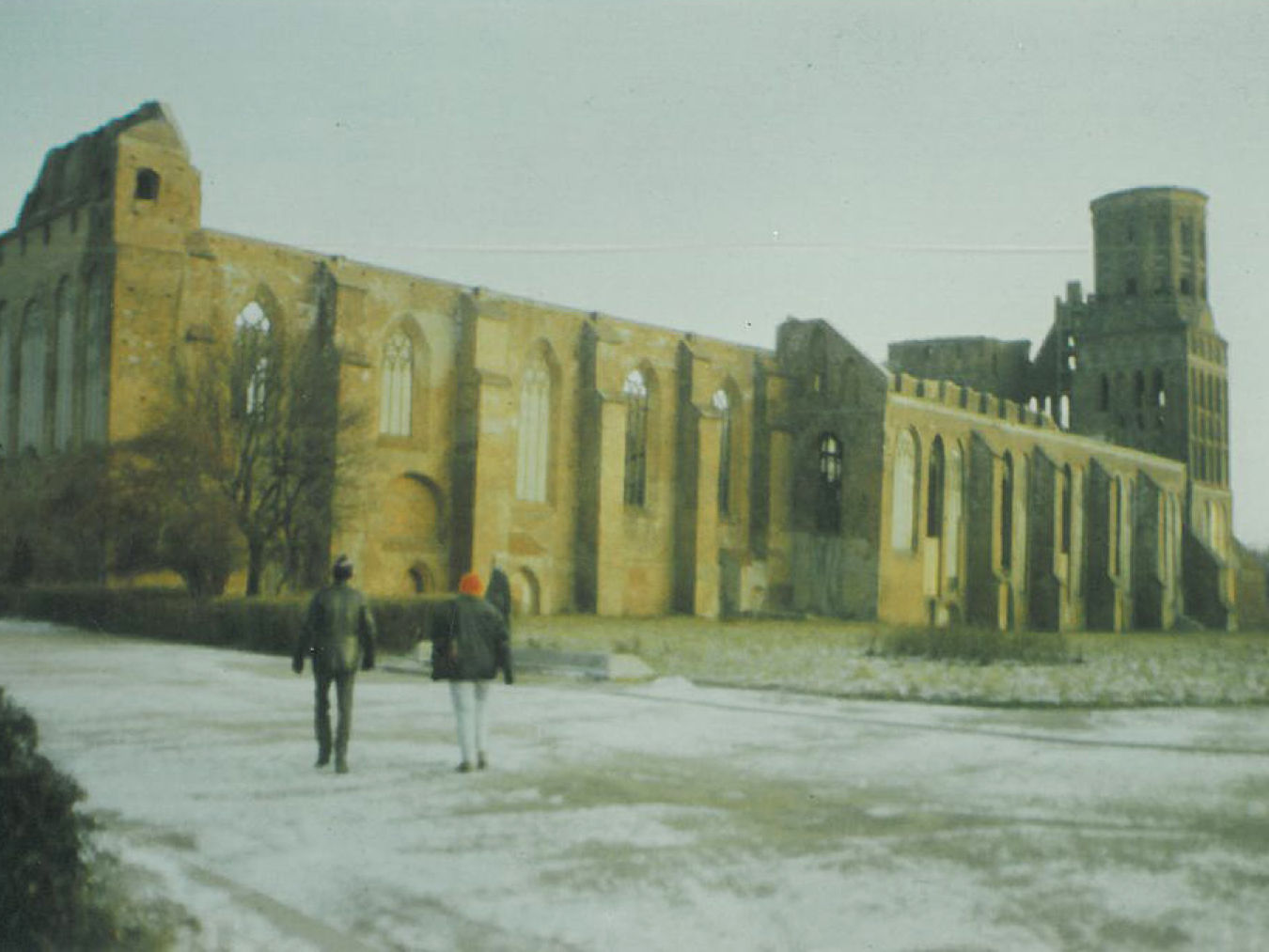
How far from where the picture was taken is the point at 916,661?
24.1m

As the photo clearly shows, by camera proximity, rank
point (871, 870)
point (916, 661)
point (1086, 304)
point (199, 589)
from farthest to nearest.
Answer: point (1086, 304), point (199, 589), point (916, 661), point (871, 870)

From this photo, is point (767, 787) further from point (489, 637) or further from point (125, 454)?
point (125, 454)

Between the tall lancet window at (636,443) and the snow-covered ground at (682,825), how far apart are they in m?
30.4

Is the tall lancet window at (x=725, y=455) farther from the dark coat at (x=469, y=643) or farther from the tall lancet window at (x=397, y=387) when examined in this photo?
the dark coat at (x=469, y=643)

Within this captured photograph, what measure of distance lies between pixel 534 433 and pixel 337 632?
31.7 m

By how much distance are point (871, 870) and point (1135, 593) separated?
2423 inches

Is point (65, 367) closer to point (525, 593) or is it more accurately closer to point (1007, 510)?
point (525, 593)

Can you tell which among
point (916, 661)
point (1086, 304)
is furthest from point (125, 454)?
point (1086, 304)

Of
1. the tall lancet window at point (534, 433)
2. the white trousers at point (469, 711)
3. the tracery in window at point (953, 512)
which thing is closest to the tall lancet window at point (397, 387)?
the tall lancet window at point (534, 433)

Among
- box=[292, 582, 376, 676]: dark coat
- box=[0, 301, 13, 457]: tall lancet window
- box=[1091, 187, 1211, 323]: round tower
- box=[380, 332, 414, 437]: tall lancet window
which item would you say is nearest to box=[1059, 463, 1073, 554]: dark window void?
box=[1091, 187, 1211, 323]: round tower

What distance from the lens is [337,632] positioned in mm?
10609

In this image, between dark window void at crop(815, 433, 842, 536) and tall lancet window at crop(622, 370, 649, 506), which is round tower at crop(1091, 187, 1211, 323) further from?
tall lancet window at crop(622, 370, 649, 506)

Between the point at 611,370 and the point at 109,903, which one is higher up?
the point at 611,370

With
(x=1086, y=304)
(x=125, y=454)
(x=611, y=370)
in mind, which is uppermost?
(x=1086, y=304)
